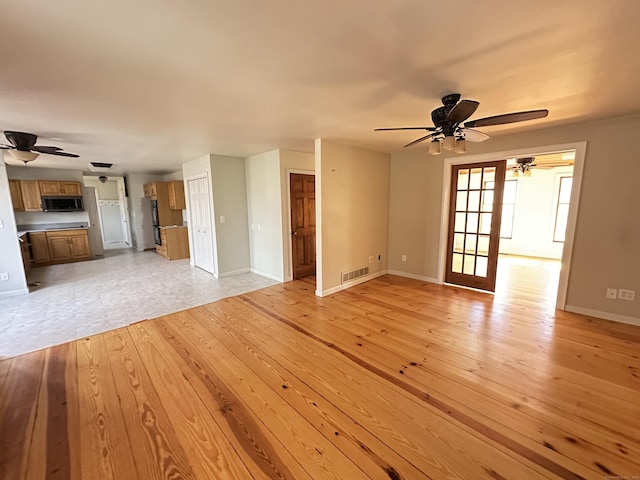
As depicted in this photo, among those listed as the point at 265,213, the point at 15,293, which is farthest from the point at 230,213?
the point at 15,293

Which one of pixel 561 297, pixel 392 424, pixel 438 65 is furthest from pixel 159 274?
pixel 561 297

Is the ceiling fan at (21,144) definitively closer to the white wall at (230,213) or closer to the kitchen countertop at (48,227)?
the white wall at (230,213)

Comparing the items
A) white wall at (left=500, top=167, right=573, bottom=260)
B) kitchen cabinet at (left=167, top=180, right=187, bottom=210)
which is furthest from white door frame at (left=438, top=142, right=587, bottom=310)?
kitchen cabinet at (left=167, top=180, right=187, bottom=210)

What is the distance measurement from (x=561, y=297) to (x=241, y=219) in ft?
17.6

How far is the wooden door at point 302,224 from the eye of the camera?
500 centimetres

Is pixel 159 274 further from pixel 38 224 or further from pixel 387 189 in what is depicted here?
pixel 387 189

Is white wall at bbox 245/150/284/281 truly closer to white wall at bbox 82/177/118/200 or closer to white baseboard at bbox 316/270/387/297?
white baseboard at bbox 316/270/387/297

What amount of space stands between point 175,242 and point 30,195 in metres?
3.32

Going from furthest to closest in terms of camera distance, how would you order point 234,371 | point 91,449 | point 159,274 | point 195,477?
point 159,274 → point 234,371 → point 91,449 → point 195,477

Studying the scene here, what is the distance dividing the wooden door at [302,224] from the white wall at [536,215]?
17.6ft

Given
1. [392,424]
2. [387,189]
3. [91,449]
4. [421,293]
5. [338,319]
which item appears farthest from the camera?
[387,189]

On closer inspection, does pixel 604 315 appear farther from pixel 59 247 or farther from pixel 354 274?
pixel 59 247

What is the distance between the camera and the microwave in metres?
6.41

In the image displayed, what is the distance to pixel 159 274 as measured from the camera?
18.4 ft
